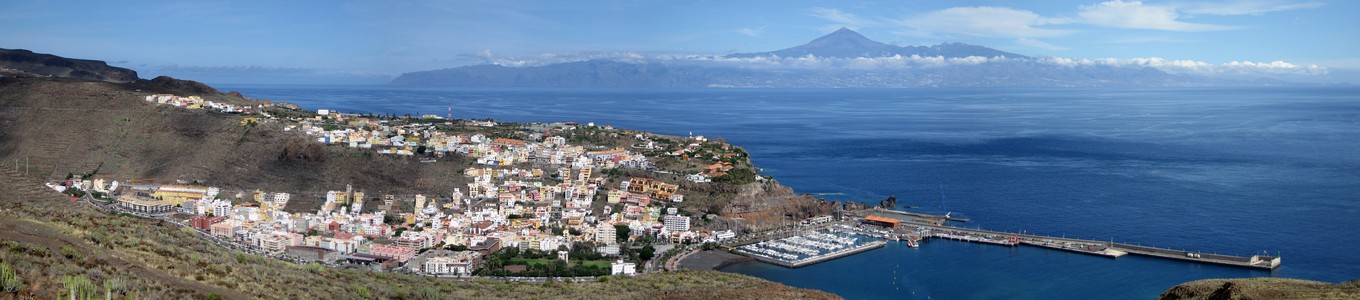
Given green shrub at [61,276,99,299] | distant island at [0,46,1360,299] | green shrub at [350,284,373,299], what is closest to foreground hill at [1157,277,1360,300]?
distant island at [0,46,1360,299]

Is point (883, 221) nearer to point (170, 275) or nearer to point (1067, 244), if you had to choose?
point (1067, 244)

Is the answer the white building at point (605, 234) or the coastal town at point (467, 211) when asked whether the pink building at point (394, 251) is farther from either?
the white building at point (605, 234)

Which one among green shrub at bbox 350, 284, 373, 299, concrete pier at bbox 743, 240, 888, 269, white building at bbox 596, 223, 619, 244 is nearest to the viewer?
green shrub at bbox 350, 284, 373, 299

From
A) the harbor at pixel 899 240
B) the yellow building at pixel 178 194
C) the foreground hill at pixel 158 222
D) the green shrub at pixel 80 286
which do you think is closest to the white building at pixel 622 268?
the harbor at pixel 899 240

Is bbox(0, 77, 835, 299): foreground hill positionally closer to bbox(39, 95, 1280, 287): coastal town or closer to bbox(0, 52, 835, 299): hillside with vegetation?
bbox(0, 52, 835, 299): hillside with vegetation

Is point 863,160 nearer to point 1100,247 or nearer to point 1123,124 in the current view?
point 1100,247

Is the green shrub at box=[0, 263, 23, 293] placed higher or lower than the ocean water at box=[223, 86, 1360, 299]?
higher

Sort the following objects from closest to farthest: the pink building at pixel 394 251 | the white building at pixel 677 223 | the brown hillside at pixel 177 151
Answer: the pink building at pixel 394 251 → the white building at pixel 677 223 → the brown hillside at pixel 177 151

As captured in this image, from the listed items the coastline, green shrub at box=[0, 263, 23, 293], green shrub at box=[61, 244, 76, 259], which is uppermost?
green shrub at box=[0, 263, 23, 293]
